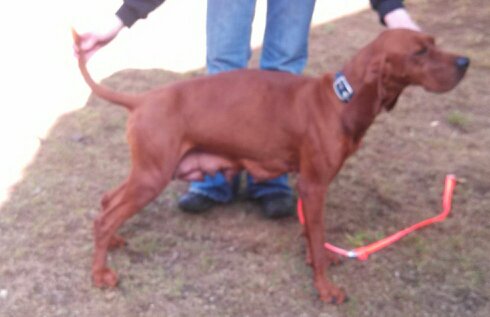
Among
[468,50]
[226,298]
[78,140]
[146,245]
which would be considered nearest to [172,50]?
[78,140]

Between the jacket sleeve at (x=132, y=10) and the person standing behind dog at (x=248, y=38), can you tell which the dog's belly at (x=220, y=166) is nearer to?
the person standing behind dog at (x=248, y=38)

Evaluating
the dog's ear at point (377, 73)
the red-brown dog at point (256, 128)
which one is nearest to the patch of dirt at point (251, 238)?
the red-brown dog at point (256, 128)

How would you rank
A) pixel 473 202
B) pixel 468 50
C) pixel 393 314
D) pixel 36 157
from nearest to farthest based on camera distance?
pixel 393 314
pixel 473 202
pixel 36 157
pixel 468 50

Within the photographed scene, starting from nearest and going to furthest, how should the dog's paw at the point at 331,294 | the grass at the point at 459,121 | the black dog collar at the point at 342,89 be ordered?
the black dog collar at the point at 342,89 < the dog's paw at the point at 331,294 < the grass at the point at 459,121

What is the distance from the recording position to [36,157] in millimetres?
4672

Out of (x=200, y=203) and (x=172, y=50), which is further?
(x=172, y=50)

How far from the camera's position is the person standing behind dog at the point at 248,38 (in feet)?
11.7

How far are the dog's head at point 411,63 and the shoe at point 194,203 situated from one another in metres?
1.35

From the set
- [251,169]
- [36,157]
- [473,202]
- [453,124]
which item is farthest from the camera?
[453,124]

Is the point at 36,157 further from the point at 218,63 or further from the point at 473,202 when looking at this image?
the point at 473,202

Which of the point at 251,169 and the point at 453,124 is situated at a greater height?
the point at 251,169

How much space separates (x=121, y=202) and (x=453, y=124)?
2.71 metres

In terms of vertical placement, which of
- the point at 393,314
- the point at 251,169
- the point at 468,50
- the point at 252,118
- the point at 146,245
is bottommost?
the point at 468,50

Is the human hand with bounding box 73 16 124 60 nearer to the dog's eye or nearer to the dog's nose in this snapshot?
the dog's eye
